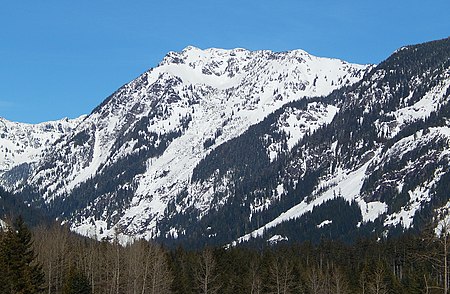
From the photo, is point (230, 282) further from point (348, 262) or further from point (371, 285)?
point (348, 262)

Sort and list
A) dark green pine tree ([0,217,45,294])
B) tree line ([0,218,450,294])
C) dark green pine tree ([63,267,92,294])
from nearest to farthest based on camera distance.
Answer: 1. dark green pine tree ([0,217,45,294])
2. tree line ([0,218,450,294])
3. dark green pine tree ([63,267,92,294])

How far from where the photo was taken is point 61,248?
102750mm

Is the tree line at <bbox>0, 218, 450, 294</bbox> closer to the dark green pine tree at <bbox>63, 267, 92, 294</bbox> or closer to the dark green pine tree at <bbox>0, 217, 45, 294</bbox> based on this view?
the dark green pine tree at <bbox>0, 217, 45, 294</bbox>

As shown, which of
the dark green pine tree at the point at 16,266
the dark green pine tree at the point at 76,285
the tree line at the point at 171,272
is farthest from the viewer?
the dark green pine tree at the point at 76,285

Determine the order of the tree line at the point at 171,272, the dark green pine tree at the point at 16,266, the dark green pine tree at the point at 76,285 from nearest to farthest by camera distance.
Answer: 1. the dark green pine tree at the point at 16,266
2. the tree line at the point at 171,272
3. the dark green pine tree at the point at 76,285

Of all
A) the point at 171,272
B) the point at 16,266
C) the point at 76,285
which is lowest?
the point at 76,285

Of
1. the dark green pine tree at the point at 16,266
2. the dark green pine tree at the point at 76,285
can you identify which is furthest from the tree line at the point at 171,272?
the dark green pine tree at the point at 76,285

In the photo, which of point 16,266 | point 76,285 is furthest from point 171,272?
point 16,266

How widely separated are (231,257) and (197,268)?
12633 millimetres

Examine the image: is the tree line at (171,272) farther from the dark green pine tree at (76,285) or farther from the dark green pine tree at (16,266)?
the dark green pine tree at (76,285)

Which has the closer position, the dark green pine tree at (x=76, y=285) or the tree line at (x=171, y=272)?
the tree line at (x=171, y=272)

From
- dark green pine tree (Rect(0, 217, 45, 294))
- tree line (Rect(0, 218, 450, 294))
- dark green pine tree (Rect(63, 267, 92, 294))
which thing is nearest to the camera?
dark green pine tree (Rect(0, 217, 45, 294))

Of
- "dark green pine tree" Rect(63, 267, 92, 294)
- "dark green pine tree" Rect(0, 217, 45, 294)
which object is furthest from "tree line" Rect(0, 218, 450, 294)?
"dark green pine tree" Rect(63, 267, 92, 294)

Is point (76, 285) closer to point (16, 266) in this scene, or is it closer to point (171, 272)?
point (16, 266)
